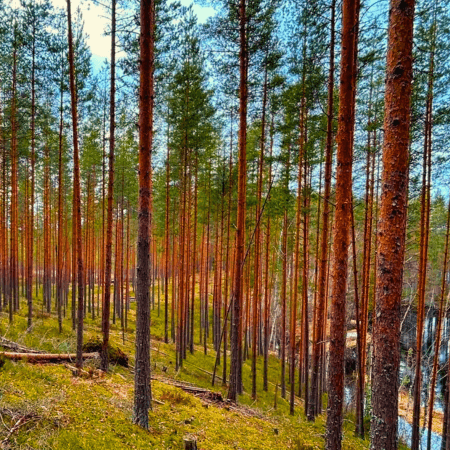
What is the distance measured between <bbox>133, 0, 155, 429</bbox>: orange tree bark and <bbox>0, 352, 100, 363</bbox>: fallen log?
3.32 metres

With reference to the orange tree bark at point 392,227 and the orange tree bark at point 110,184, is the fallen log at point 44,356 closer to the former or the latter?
the orange tree bark at point 110,184

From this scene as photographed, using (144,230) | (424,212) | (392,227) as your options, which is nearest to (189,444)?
(144,230)

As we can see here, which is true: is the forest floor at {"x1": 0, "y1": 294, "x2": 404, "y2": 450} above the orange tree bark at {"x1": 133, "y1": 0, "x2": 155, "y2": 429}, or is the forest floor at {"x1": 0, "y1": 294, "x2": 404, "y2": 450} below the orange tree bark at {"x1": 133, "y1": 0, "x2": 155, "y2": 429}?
below

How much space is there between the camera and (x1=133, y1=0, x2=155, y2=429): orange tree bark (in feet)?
17.6

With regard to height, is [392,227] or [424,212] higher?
[424,212]

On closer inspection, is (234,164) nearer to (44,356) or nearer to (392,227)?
(44,356)

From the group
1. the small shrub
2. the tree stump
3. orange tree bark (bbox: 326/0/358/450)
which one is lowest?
the small shrub

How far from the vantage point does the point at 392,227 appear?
3518 millimetres

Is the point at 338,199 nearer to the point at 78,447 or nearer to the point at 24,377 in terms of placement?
the point at 78,447

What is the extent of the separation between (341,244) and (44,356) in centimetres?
824

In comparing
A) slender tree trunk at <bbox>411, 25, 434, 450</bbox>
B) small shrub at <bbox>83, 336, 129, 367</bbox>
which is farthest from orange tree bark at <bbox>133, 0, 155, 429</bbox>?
slender tree trunk at <bbox>411, 25, 434, 450</bbox>

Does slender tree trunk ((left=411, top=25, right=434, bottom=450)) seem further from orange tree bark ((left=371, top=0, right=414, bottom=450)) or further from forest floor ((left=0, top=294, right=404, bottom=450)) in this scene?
orange tree bark ((left=371, top=0, right=414, bottom=450))

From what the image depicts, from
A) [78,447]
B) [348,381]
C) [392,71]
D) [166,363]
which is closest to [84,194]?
[166,363]

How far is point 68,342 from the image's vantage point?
33.7ft
